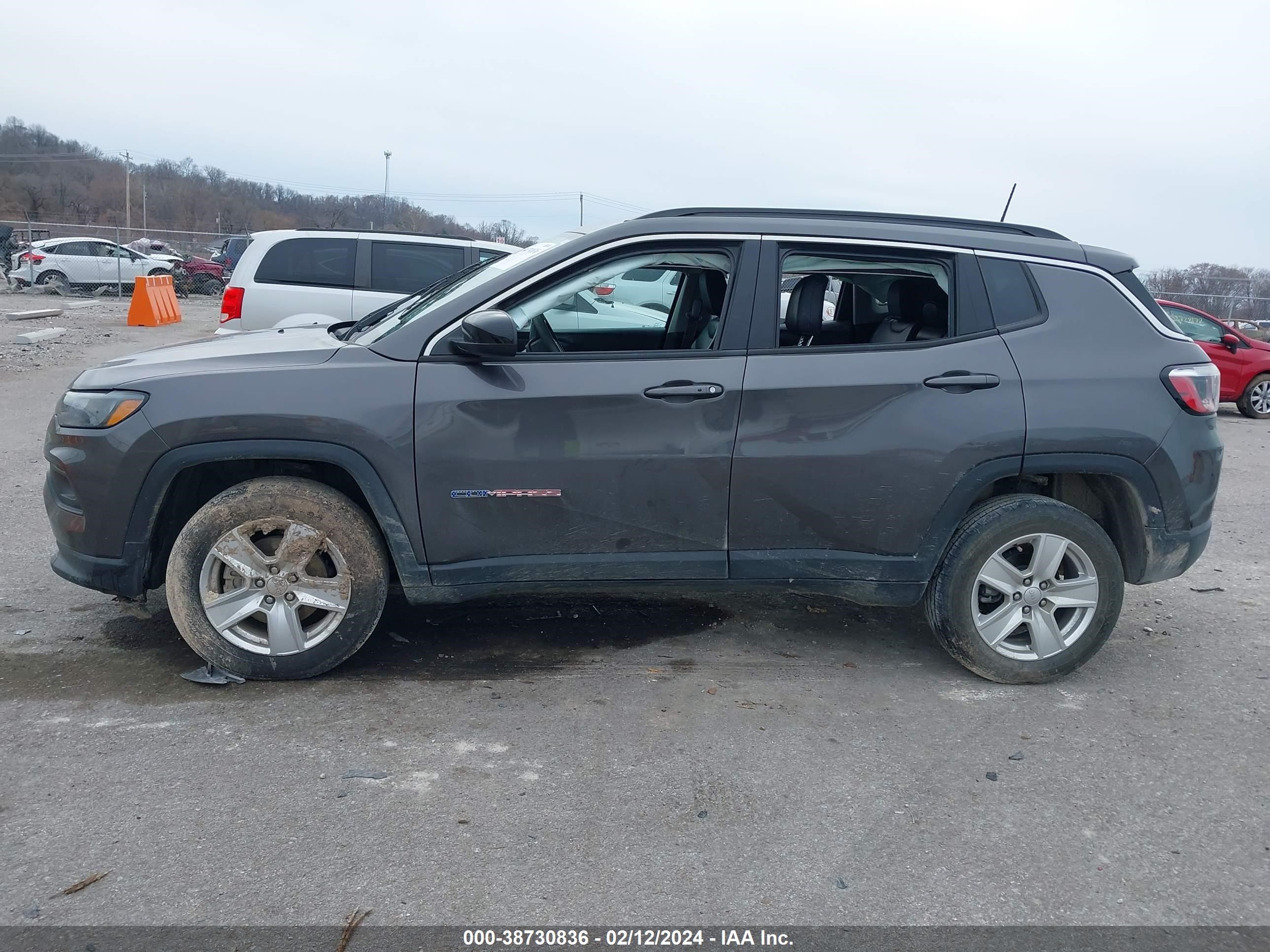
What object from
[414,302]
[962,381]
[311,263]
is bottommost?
[962,381]

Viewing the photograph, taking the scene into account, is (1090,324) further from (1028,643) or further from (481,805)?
(481,805)

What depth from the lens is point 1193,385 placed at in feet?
13.7

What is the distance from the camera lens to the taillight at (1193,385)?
164 inches

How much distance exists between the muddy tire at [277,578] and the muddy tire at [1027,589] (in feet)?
7.98

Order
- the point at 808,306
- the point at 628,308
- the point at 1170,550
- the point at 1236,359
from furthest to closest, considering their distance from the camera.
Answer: the point at 1236,359
the point at 628,308
the point at 808,306
the point at 1170,550

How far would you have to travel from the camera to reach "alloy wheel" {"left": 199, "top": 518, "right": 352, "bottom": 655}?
395 centimetres

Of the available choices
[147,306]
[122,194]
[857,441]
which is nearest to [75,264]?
[147,306]

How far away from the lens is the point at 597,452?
3.95m

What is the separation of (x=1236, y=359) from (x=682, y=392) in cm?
1292

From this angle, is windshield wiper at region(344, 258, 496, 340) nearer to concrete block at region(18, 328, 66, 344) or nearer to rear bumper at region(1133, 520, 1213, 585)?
rear bumper at region(1133, 520, 1213, 585)

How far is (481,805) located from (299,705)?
1.06m

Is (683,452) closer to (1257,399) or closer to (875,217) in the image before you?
(875,217)

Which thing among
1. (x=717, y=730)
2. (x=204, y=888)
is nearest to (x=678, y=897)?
(x=717, y=730)

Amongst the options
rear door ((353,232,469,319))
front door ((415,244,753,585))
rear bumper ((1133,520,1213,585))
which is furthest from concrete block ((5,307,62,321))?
rear bumper ((1133,520,1213,585))
